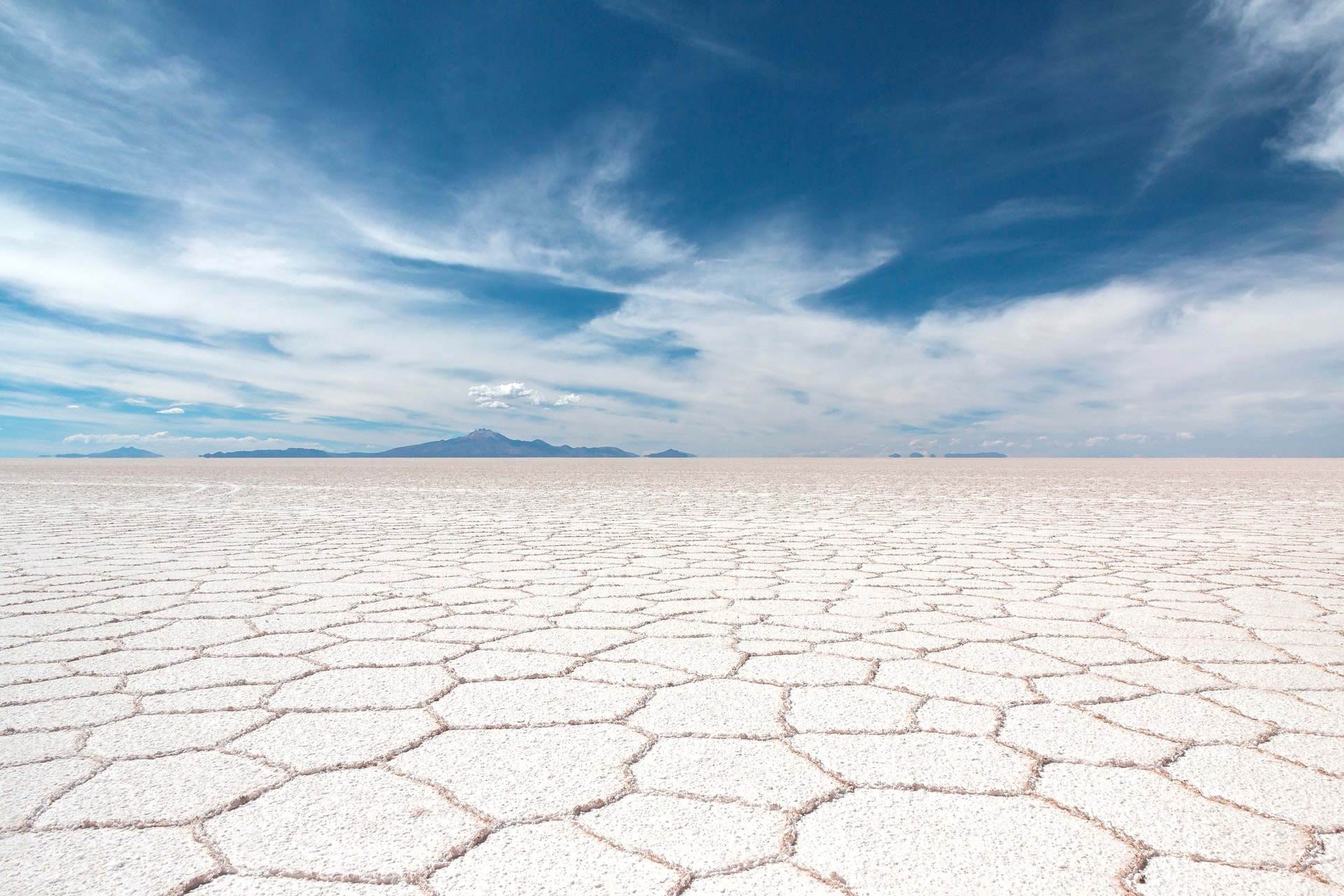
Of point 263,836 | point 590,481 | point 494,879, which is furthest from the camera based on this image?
point 590,481

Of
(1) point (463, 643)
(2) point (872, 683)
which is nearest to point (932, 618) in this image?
(2) point (872, 683)

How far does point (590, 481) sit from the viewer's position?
13055mm

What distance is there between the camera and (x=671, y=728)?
1450 millimetres

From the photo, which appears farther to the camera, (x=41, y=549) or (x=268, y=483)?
(x=268, y=483)

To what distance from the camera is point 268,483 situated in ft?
39.6

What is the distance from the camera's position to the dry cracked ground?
98cm

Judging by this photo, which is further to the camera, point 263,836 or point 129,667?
point 129,667

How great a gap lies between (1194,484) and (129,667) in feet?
42.9

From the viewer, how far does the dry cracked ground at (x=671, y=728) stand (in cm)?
98

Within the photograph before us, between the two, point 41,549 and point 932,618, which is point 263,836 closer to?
point 932,618

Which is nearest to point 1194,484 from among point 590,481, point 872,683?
point 590,481

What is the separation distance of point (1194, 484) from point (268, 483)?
13988 millimetres

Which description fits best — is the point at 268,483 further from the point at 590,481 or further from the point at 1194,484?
the point at 1194,484

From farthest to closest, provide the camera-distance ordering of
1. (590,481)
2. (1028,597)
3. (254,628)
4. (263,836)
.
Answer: (590,481)
(1028,597)
(254,628)
(263,836)
